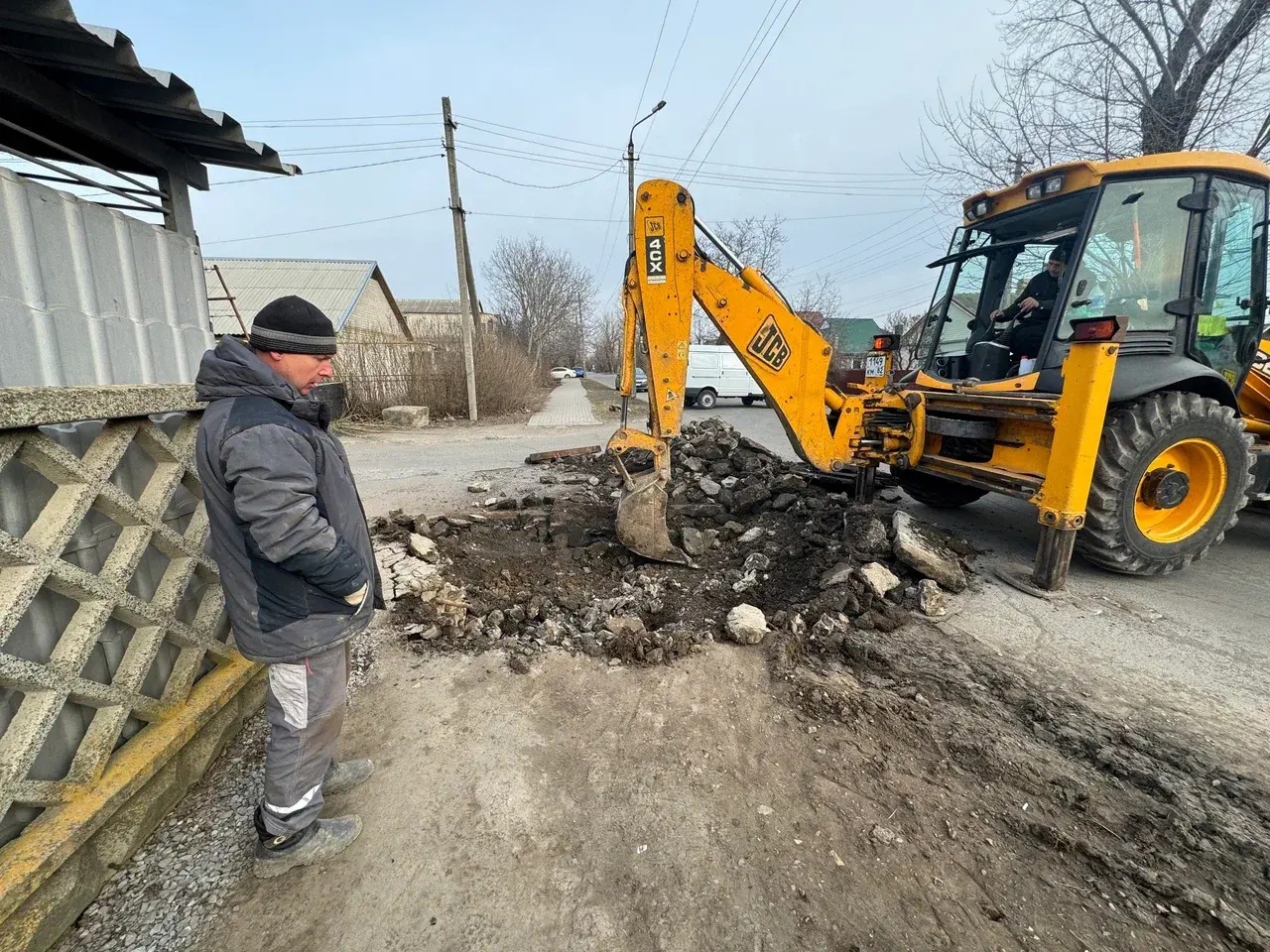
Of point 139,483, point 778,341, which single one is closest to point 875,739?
point 778,341

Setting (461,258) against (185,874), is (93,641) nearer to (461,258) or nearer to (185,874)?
(185,874)

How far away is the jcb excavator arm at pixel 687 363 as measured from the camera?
4.24 m

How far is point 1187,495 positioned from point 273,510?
19.9ft

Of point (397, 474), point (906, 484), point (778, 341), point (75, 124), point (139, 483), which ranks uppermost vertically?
point (75, 124)

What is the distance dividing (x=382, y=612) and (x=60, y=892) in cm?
215

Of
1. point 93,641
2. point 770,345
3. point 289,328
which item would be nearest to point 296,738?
point 93,641

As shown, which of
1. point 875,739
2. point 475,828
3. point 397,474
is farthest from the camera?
point 397,474

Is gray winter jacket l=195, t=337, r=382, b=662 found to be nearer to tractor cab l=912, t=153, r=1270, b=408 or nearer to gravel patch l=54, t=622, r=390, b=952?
gravel patch l=54, t=622, r=390, b=952

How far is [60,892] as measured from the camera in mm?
1807

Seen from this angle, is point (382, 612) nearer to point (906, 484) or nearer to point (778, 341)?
point (778, 341)

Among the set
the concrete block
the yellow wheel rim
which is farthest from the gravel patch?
the concrete block

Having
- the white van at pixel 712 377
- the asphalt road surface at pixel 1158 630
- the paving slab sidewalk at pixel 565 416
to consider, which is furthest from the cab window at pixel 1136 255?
the white van at pixel 712 377

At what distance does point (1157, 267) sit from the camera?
418cm

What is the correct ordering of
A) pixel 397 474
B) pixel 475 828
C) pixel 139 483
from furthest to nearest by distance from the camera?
pixel 397 474 < pixel 139 483 < pixel 475 828
